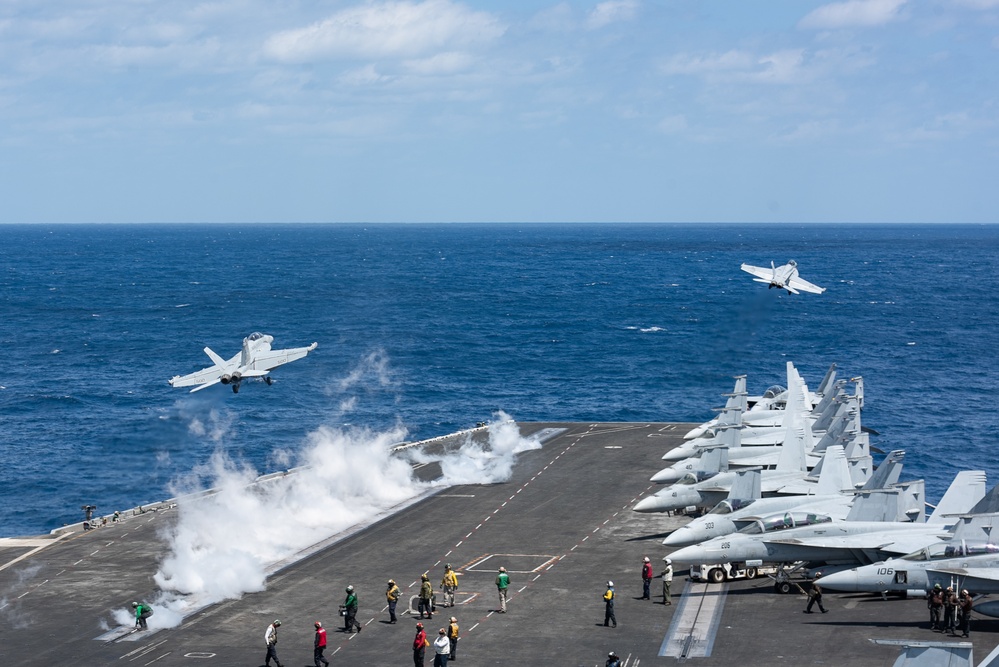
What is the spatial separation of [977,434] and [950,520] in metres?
51.3

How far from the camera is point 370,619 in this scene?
144ft

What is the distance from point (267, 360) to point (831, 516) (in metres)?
31.7

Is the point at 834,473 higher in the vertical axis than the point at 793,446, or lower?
lower

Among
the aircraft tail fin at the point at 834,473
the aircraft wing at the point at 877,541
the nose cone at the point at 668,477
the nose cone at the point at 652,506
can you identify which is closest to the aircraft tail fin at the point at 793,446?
the aircraft tail fin at the point at 834,473

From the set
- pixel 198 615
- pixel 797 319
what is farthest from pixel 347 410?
pixel 797 319

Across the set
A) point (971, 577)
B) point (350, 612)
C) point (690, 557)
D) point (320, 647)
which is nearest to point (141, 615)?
point (350, 612)

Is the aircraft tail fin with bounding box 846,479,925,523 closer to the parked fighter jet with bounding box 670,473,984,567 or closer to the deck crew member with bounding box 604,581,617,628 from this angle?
the parked fighter jet with bounding box 670,473,984,567

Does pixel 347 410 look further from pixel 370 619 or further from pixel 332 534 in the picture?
pixel 370 619

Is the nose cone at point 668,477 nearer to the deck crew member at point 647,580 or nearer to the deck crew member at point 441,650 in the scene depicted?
the deck crew member at point 647,580

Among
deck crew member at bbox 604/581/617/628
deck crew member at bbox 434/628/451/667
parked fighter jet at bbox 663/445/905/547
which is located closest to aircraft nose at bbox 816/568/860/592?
parked fighter jet at bbox 663/445/905/547

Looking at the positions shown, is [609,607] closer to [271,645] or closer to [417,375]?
[271,645]

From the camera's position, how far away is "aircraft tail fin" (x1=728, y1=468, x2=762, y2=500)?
50.8m

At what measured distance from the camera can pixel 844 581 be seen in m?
43.0

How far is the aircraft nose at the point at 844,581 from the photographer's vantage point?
141 feet
